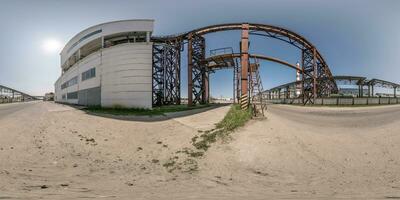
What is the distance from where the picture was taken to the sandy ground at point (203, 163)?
20.7ft

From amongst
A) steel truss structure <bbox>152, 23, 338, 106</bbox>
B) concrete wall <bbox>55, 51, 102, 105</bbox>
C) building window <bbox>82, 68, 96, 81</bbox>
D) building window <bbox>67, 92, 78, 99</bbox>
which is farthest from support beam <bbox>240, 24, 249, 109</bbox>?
building window <bbox>67, 92, 78, 99</bbox>

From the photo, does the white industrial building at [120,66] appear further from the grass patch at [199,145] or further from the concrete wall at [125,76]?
the grass patch at [199,145]

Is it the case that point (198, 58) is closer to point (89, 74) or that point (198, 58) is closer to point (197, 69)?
point (197, 69)

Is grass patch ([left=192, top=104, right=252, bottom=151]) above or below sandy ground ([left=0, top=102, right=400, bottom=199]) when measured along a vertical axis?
above

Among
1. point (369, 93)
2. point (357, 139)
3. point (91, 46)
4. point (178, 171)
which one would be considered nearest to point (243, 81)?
point (357, 139)

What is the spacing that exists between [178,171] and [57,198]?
3.63m

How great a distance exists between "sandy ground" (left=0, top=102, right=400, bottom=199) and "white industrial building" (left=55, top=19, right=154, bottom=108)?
10273mm

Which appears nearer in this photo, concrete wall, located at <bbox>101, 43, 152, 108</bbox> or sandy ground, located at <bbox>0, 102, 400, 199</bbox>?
sandy ground, located at <bbox>0, 102, 400, 199</bbox>

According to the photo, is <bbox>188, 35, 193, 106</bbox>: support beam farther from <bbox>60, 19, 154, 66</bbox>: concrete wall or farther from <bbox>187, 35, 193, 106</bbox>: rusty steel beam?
<bbox>60, 19, 154, 66</bbox>: concrete wall

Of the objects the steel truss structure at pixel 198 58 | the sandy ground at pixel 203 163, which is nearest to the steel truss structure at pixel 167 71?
the steel truss structure at pixel 198 58

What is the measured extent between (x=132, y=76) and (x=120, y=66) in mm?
1811

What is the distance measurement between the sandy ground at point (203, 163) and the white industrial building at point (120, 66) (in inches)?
404

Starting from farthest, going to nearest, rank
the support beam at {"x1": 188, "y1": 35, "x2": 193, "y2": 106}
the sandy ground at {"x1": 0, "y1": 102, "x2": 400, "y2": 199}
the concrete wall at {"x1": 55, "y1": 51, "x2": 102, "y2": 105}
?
the concrete wall at {"x1": 55, "y1": 51, "x2": 102, "y2": 105} < the support beam at {"x1": 188, "y1": 35, "x2": 193, "y2": 106} < the sandy ground at {"x1": 0, "y1": 102, "x2": 400, "y2": 199}

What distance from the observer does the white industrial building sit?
82.5ft
